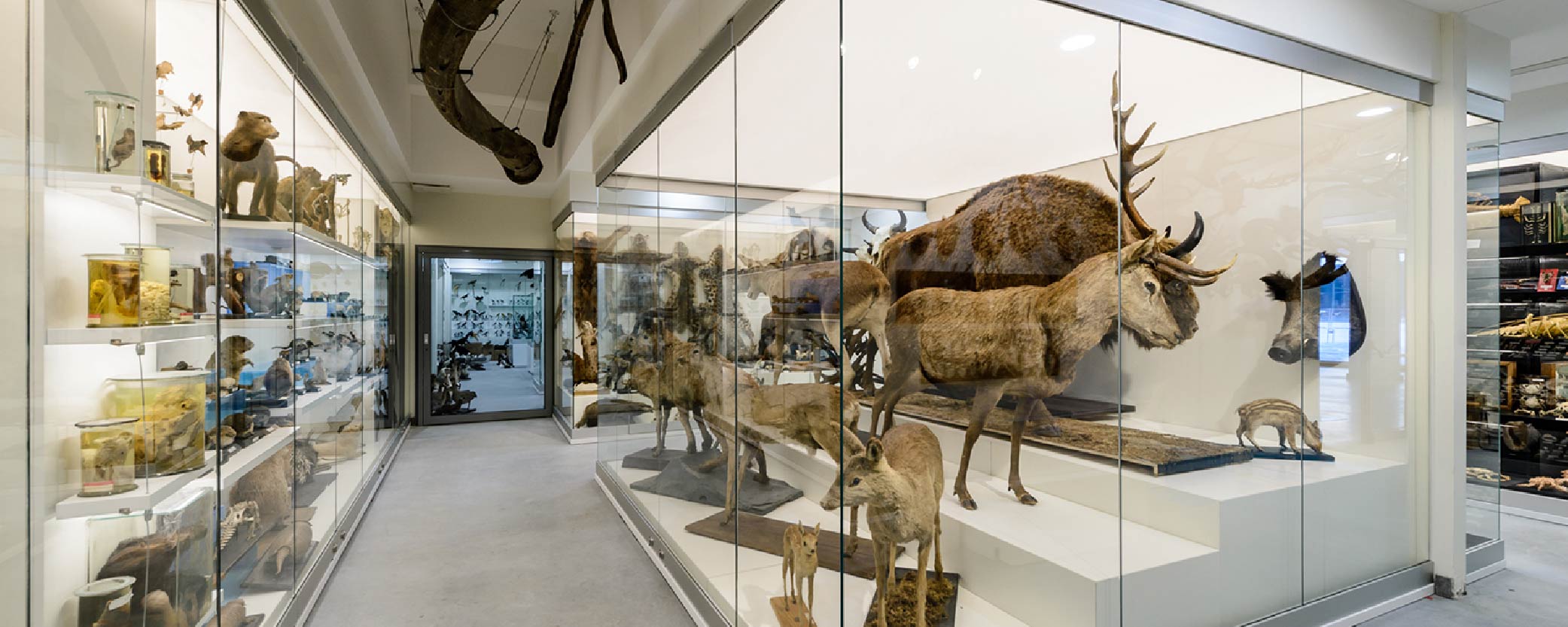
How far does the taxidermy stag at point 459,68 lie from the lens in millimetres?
2986

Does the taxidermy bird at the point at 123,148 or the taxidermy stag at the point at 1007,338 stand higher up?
the taxidermy bird at the point at 123,148

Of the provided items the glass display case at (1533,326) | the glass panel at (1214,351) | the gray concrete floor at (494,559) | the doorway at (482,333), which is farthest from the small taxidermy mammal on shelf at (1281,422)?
the doorway at (482,333)

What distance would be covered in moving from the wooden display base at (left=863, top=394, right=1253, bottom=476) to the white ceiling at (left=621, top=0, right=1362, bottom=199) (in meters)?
0.61

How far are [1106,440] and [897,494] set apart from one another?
76 centimetres

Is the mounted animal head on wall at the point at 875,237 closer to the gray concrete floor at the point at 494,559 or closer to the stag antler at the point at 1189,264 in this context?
the stag antler at the point at 1189,264

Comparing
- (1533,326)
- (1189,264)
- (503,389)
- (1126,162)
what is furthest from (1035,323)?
(503,389)

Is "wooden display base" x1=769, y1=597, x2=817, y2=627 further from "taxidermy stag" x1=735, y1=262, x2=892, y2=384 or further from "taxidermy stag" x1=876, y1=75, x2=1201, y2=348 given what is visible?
"taxidermy stag" x1=876, y1=75, x2=1201, y2=348

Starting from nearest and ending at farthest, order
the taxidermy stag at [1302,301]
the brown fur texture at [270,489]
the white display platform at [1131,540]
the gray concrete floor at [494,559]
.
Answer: the white display platform at [1131,540], the brown fur texture at [270,489], the taxidermy stag at [1302,301], the gray concrete floor at [494,559]

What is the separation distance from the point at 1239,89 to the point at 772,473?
2.24 m

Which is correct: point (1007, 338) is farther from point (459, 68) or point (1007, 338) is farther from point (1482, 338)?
point (459, 68)

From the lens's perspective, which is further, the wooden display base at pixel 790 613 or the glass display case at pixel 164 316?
the wooden display base at pixel 790 613

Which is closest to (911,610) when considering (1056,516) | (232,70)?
(1056,516)

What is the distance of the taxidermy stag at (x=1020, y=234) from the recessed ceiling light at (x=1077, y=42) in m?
0.16

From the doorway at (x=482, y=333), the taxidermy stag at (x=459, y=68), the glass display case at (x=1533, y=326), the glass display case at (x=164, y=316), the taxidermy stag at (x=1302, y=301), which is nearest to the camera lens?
the glass display case at (x=164, y=316)
